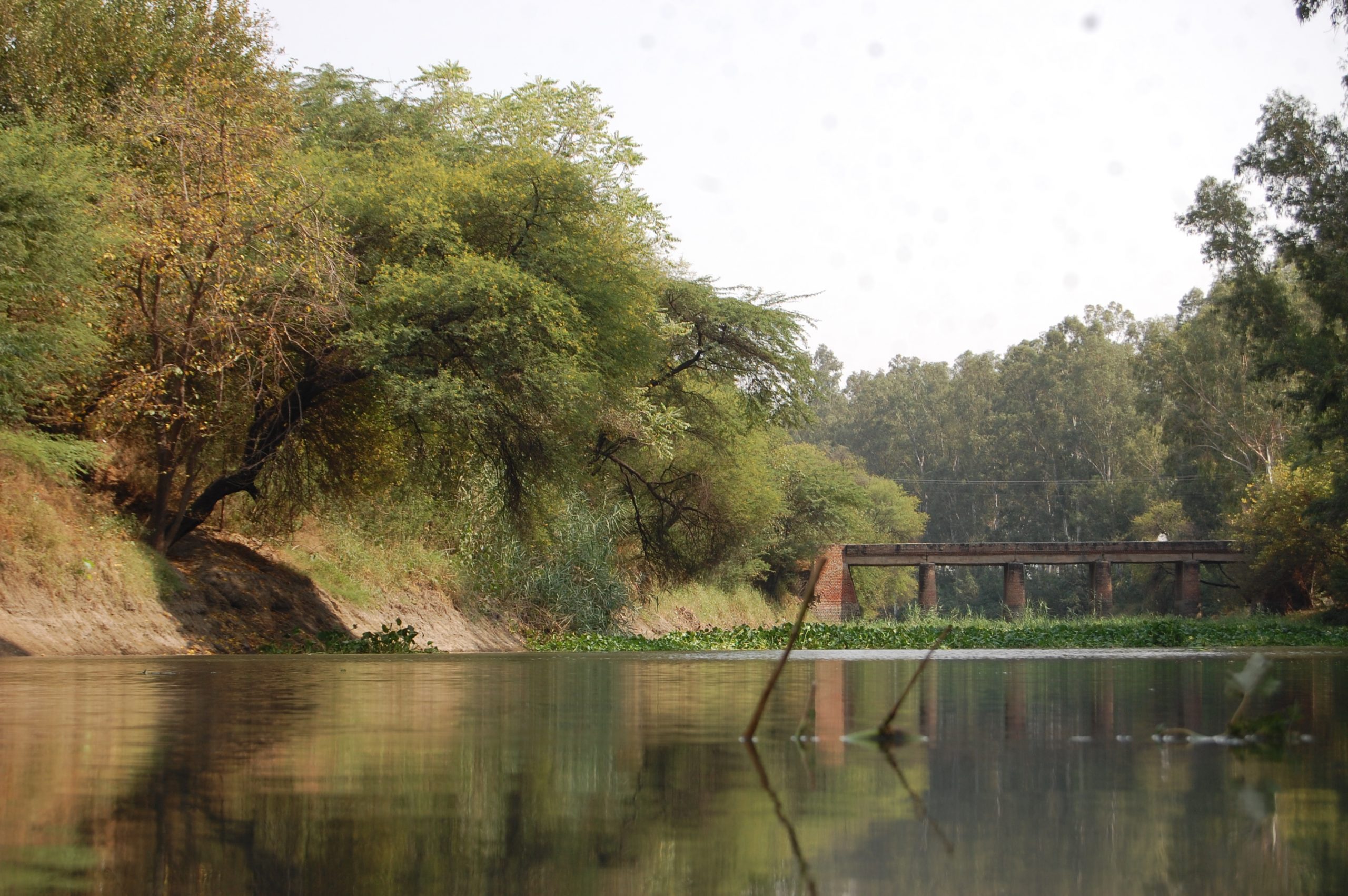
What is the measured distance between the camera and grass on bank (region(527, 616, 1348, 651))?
2166 centimetres

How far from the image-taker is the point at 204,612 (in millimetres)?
19734

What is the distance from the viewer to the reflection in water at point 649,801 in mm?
2076

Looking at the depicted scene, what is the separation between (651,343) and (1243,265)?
23.0m

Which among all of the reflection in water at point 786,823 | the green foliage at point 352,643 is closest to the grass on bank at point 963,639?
the green foliage at point 352,643

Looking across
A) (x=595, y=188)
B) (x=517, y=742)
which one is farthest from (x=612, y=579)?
(x=517, y=742)

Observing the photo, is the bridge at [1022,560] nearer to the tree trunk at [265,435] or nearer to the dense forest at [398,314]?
the dense forest at [398,314]

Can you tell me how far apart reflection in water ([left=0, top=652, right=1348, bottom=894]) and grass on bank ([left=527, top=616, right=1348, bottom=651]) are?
1469cm

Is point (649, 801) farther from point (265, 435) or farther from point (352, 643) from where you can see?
point (265, 435)

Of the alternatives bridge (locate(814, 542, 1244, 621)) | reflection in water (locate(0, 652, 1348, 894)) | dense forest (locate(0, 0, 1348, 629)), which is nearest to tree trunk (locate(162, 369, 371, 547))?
dense forest (locate(0, 0, 1348, 629))

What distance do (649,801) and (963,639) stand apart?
69.4ft

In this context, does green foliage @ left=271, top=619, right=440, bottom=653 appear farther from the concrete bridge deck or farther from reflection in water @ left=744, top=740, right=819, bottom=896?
the concrete bridge deck

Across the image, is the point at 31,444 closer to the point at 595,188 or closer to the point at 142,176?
the point at 142,176

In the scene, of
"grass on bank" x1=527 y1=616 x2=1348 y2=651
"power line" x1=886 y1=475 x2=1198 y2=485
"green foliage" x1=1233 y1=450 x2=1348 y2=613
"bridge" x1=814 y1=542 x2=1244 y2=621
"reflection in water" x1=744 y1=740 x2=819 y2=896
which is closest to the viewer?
"reflection in water" x1=744 y1=740 x2=819 y2=896

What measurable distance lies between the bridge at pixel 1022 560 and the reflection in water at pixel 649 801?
2203 inches
